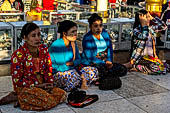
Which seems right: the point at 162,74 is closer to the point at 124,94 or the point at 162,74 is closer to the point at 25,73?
the point at 124,94

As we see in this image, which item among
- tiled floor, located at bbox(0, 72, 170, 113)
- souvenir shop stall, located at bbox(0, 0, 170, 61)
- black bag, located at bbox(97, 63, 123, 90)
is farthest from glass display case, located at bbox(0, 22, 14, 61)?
black bag, located at bbox(97, 63, 123, 90)

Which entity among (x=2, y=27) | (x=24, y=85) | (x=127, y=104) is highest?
(x=2, y=27)

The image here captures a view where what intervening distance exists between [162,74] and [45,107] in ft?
9.17

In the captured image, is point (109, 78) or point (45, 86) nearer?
point (45, 86)

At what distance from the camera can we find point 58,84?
477 centimetres

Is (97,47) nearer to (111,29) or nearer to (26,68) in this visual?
(26,68)

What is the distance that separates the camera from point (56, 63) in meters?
4.82

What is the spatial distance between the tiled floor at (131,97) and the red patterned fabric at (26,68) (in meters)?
0.40

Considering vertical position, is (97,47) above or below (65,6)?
below

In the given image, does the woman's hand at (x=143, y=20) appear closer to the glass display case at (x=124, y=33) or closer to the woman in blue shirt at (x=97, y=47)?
the woman in blue shirt at (x=97, y=47)

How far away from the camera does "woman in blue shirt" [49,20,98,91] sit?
4727 millimetres

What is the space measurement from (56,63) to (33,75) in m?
0.67

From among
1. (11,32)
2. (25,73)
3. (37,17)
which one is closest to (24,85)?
(25,73)

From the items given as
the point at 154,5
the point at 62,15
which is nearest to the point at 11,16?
the point at 62,15
